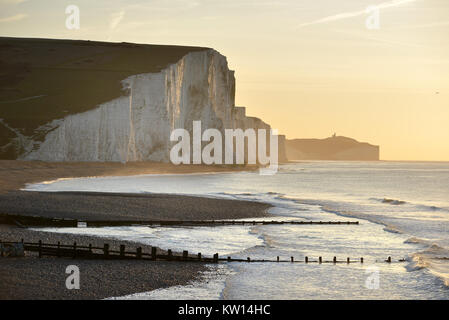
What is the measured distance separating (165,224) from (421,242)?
15998mm

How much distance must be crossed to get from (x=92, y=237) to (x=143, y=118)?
9477 centimetres

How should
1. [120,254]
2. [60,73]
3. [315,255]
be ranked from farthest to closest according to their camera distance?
[60,73] < [315,255] < [120,254]

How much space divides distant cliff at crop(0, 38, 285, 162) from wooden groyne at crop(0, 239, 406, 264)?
8841 centimetres

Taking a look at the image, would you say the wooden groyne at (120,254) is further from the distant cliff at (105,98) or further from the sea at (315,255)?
the distant cliff at (105,98)

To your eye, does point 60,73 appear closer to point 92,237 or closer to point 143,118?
point 143,118

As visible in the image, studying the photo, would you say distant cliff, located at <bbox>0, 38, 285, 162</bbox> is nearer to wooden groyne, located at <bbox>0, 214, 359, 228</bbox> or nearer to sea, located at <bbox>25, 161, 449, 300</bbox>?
sea, located at <bbox>25, 161, 449, 300</bbox>

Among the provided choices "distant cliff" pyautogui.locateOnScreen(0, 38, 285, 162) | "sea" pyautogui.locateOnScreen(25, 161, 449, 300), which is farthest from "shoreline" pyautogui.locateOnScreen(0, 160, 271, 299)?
"distant cliff" pyautogui.locateOnScreen(0, 38, 285, 162)

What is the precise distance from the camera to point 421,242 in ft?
115

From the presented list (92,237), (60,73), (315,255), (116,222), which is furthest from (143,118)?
(315,255)

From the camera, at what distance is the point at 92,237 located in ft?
101

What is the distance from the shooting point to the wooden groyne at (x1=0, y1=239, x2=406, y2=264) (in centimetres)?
2417

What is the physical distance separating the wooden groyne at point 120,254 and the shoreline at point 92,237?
460 mm
